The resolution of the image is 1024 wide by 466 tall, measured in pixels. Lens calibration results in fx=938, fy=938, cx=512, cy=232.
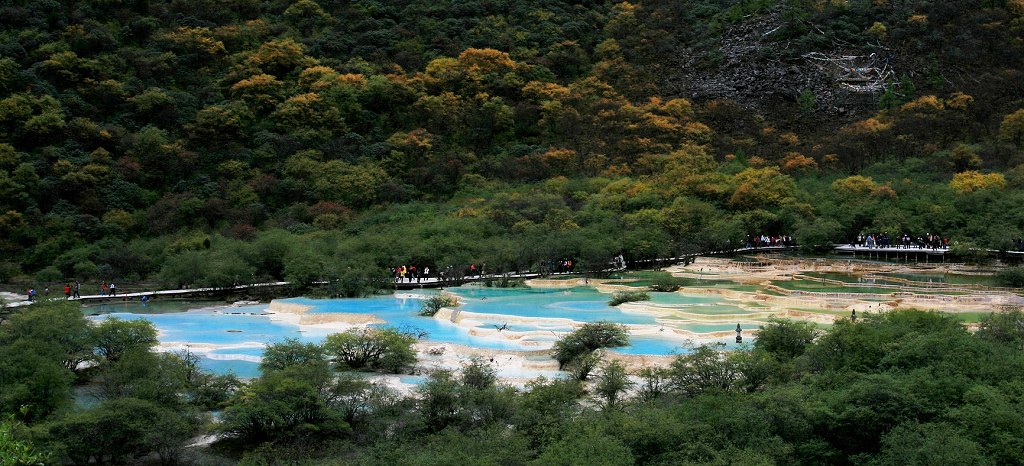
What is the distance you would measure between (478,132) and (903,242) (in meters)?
29.9

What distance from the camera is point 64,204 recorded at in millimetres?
50156

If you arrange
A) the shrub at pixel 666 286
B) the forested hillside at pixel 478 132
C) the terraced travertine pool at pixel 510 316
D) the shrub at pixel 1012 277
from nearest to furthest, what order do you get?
the terraced travertine pool at pixel 510 316, the shrub at pixel 1012 277, the shrub at pixel 666 286, the forested hillside at pixel 478 132

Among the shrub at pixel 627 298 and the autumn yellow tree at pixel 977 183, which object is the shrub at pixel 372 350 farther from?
the autumn yellow tree at pixel 977 183

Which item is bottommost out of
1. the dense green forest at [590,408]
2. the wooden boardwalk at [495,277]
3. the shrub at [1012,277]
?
the dense green forest at [590,408]

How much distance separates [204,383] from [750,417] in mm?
12937

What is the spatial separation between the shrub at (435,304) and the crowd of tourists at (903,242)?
24.2 metres

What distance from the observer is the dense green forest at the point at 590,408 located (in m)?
16.7

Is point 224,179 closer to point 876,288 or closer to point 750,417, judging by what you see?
point 876,288

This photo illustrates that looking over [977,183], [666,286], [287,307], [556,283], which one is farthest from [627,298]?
[977,183]

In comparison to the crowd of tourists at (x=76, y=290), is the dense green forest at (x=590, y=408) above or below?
below

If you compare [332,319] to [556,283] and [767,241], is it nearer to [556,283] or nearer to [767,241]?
[556,283]

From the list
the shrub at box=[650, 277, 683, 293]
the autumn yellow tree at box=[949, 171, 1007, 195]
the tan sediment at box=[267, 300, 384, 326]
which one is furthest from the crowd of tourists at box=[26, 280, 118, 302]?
the autumn yellow tree at box=[949, 171, 1007, 195]

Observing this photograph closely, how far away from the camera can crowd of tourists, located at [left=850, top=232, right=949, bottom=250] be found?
47.1 metres

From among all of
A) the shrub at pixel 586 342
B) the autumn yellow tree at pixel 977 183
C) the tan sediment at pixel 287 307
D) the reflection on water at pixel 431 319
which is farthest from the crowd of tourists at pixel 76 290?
the autumn yellow tree at pixel 977 183
